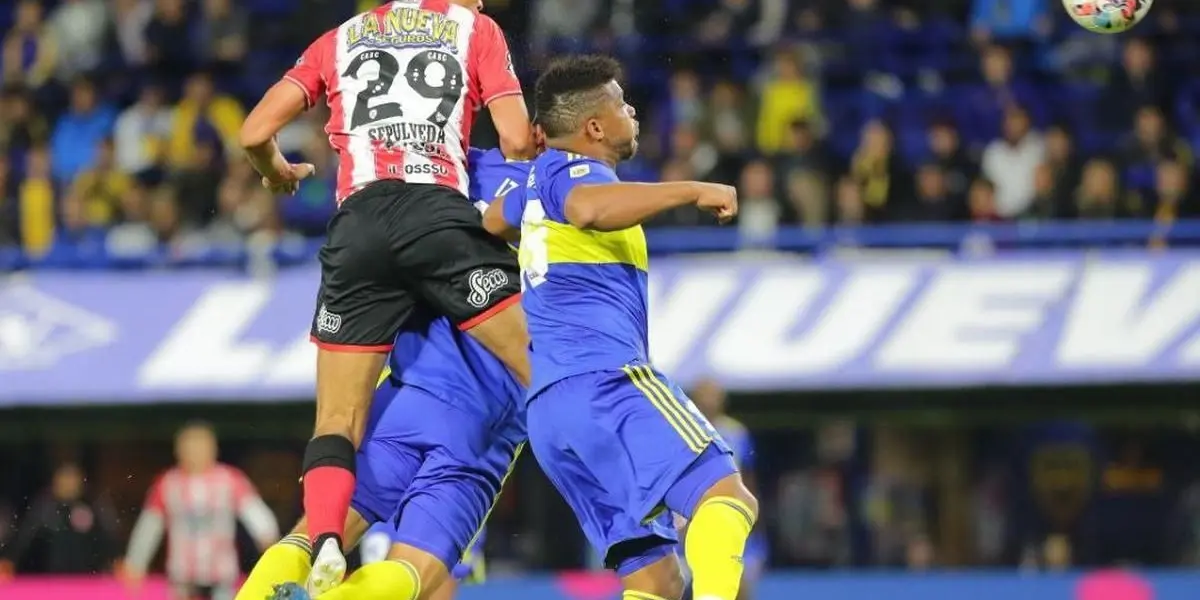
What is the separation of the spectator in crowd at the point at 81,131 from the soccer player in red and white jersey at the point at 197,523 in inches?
140

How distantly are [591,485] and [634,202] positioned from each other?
96 centimetres

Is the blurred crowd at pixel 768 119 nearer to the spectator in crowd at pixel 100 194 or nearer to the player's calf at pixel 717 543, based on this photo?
the spectator in crowd at pixel 100 194

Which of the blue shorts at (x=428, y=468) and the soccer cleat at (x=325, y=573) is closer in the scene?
the soccer cleat at (x=325, y=573)

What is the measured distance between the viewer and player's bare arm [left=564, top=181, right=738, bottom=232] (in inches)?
244

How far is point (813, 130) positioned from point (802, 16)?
4.01 ft

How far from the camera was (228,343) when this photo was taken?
14.2 meters

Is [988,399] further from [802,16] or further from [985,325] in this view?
[802,16]

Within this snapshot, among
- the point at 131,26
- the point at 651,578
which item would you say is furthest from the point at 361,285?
the point at 131,26

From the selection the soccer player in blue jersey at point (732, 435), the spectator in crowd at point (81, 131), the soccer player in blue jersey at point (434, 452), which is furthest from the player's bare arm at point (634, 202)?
the spectator in crowd at point (81, 131)

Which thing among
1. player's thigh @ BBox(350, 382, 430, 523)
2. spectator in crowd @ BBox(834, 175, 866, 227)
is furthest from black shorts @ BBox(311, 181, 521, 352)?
spectator in crowd @ BBox(834, 175, 866, 227)

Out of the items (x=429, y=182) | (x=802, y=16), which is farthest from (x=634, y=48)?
(x=429, y=182)

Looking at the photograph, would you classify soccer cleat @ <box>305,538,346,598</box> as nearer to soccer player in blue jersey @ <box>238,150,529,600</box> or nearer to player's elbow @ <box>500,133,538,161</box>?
soccer player in blue jersey @ <box>238,150,529,600</box>

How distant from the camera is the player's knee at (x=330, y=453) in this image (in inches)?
272

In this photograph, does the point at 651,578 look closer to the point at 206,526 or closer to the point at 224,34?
the point at 206,526
